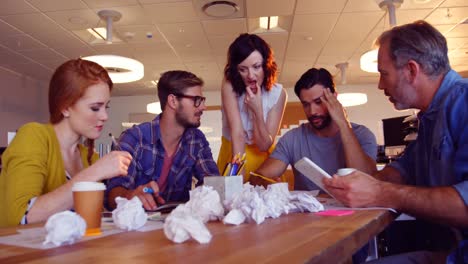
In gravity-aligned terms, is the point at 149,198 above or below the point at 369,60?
below

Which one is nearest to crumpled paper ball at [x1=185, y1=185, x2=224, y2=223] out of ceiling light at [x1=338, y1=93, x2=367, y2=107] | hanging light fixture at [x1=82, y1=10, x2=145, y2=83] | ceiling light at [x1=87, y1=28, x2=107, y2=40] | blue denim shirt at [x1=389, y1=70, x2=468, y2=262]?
blue denim shirt at [x1=389, y1=70, x2=468, y2=262]

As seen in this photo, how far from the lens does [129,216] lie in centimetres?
85

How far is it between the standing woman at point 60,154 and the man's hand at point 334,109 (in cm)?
A: 106

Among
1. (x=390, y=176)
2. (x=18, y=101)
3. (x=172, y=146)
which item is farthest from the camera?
(x=18, y=101)

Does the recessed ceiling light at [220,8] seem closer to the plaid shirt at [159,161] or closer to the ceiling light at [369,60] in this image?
the ceiling light at [369,60]

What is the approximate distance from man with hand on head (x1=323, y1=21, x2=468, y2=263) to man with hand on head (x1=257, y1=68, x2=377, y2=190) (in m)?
0.55

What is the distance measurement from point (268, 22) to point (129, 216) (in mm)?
4958

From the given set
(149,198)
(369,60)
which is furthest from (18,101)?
(149,198)

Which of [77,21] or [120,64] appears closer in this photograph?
[120,64]

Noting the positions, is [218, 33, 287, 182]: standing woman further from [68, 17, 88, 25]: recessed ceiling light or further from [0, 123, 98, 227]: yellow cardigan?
[68, 17, 88, 25]: recessed ceiling light

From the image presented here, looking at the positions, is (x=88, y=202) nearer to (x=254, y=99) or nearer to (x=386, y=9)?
(x=254, y=99)

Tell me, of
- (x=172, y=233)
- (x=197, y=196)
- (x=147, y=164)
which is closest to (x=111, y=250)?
(x=172, y=233)

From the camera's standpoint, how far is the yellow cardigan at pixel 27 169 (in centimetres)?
111

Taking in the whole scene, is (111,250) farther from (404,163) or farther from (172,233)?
(404,163)
